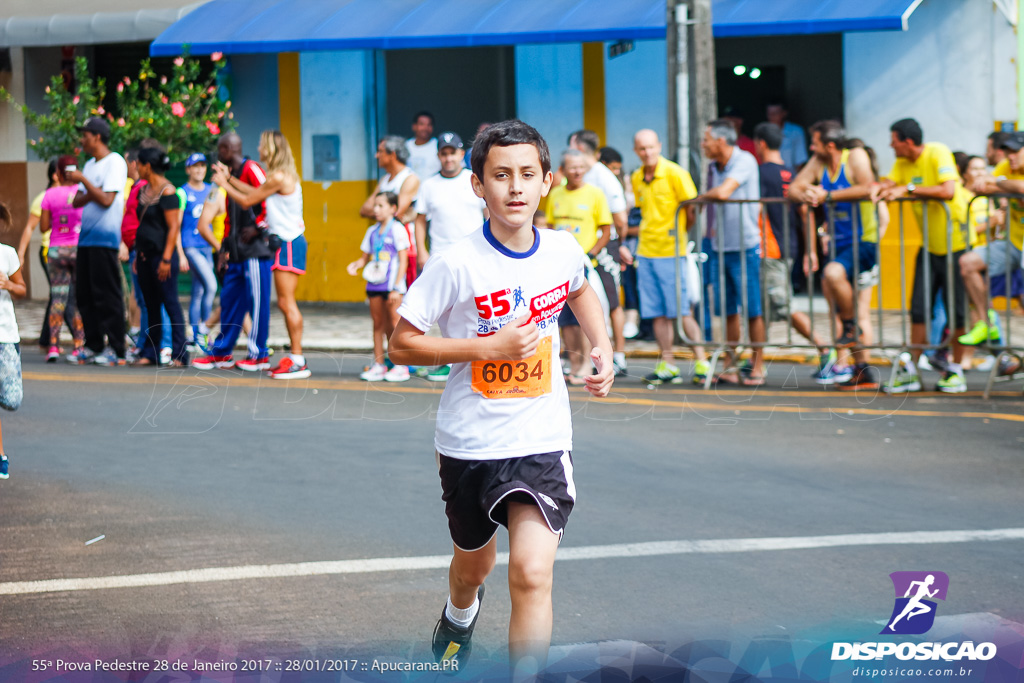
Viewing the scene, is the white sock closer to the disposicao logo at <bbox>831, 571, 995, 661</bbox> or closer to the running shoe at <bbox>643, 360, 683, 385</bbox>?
the disposicao logo at <bbox>831, 571, 995, 661</bbox>

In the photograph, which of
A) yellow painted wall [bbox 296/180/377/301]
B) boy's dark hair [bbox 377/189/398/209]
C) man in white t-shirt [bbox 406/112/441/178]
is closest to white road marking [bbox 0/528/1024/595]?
boy's dark hair [bbox 377/189/398/209]

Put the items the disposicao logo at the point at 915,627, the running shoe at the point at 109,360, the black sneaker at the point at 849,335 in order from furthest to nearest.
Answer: the running shoe at the point at 109,360
the black sneaker at the point at 849,335
the disposicao logo at the point at 915,627

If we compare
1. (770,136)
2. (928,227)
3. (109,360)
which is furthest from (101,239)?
(928,227)

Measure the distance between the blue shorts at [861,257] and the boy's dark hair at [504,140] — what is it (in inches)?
277

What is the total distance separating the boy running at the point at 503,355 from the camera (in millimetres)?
3951

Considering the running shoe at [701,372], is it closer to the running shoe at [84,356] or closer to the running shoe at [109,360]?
the running shoe at [109,360]

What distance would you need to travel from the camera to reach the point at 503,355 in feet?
12.9

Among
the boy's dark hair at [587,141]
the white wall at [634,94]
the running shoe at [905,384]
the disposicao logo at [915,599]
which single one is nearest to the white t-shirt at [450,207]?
the boy's dark hair at [587,141]

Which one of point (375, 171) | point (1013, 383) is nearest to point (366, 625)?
point (1013, 383)

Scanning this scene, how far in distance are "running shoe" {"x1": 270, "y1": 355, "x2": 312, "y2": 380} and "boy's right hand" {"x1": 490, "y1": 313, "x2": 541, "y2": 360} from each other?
25.1ft

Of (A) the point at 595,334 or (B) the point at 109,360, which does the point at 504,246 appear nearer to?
(A) the point at 595,334

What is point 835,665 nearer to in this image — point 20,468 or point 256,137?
point 20,468

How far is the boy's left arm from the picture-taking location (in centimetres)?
406

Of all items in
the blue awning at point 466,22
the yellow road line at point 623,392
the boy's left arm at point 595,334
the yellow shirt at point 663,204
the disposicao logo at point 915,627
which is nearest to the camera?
the boy's left arm at point 595,334
